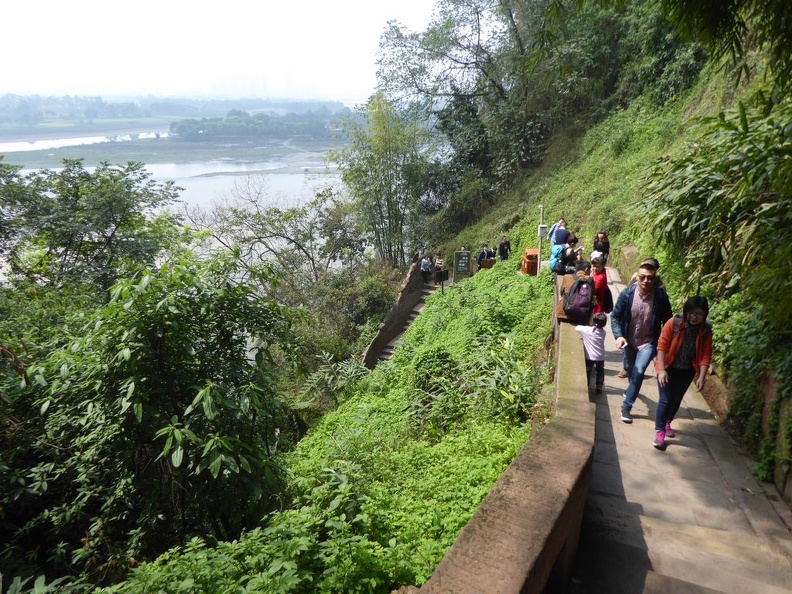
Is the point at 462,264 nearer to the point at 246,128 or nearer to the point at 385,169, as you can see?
the point at 385,169

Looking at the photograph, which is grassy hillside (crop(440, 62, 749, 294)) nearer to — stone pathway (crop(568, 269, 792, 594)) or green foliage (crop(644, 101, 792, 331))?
green foliage (crop(644, 101, 792, 331))

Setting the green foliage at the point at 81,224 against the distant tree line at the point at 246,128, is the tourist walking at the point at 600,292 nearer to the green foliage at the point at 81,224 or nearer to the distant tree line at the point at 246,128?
the green foliage at the point at 81,224

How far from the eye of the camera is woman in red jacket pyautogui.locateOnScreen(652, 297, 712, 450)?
161 inches

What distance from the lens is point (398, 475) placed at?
14.9 feet

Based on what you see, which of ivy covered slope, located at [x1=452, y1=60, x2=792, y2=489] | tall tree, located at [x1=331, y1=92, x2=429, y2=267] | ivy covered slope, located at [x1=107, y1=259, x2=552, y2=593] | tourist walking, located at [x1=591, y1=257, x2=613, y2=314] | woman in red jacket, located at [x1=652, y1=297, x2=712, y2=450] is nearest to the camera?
ivy covered slope, located at [x1=107, y1=259, x2=552, y2=593]

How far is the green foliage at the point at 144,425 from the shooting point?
4.14 m

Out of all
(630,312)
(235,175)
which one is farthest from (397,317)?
(235,175)

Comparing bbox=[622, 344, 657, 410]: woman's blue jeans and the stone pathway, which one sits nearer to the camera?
the stone pathway

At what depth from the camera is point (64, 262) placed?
12.7 metres

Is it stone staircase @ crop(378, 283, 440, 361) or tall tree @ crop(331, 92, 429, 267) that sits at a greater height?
tall tree @ crop(331, 92, 429, 267)

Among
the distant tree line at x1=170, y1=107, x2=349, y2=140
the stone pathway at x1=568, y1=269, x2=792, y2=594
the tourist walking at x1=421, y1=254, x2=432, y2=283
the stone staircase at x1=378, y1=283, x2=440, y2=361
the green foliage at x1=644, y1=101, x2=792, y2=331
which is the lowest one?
the stone staircase at x1=378, y1=283, x2=440, y2=361

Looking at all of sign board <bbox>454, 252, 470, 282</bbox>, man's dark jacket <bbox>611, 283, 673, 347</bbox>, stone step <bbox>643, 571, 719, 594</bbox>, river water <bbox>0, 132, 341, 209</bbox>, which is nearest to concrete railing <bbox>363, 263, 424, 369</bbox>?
sign board <bbox>454, 252, 470, 282</bbox>

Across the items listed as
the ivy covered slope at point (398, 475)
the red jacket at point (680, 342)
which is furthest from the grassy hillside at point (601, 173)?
the red jacket at point (680, 342)

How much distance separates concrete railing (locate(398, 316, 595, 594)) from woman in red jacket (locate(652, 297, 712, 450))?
4.17 ft
